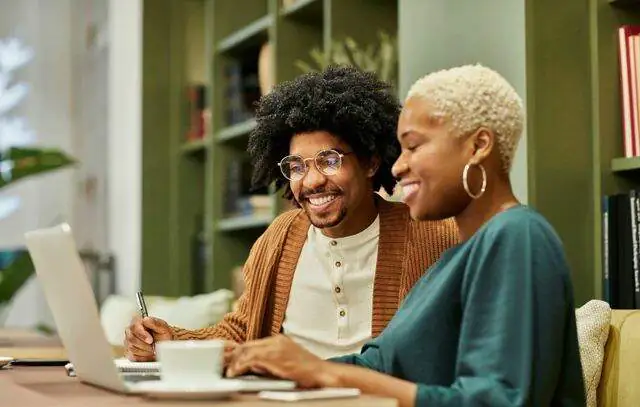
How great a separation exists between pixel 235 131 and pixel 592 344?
262 centimetres

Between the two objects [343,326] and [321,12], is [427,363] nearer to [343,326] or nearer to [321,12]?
[343,326]

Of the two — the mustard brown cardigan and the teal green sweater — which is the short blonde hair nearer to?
the teal green sweater

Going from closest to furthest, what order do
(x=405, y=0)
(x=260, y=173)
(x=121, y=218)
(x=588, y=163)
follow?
1. (x=260, y=173)
2. (x=588, y=163)
3. (x=405, y=0)
4. (x=121, y=218)

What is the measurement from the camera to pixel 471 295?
143 cm

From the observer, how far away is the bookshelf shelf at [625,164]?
8.10 ft

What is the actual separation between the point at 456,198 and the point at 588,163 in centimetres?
114

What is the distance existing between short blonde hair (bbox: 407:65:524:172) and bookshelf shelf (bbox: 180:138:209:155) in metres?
3.36

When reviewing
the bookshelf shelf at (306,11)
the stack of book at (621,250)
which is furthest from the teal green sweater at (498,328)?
the bookshelf shelf at (306,11)

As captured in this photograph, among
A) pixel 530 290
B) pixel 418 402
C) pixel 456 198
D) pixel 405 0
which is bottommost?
pixel 418 402

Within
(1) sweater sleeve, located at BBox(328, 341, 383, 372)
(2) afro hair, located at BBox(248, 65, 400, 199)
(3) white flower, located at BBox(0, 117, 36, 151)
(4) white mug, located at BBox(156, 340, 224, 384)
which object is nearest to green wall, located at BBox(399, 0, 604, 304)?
(2) afro hair, located at BBox(248, 65, 400, 199)

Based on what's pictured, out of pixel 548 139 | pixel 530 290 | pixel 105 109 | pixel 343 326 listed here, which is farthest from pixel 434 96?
pixel 105 109

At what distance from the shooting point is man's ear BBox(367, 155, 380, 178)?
2.29 meters

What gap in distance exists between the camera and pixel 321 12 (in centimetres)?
398

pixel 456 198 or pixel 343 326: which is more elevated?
pixel 456 198
